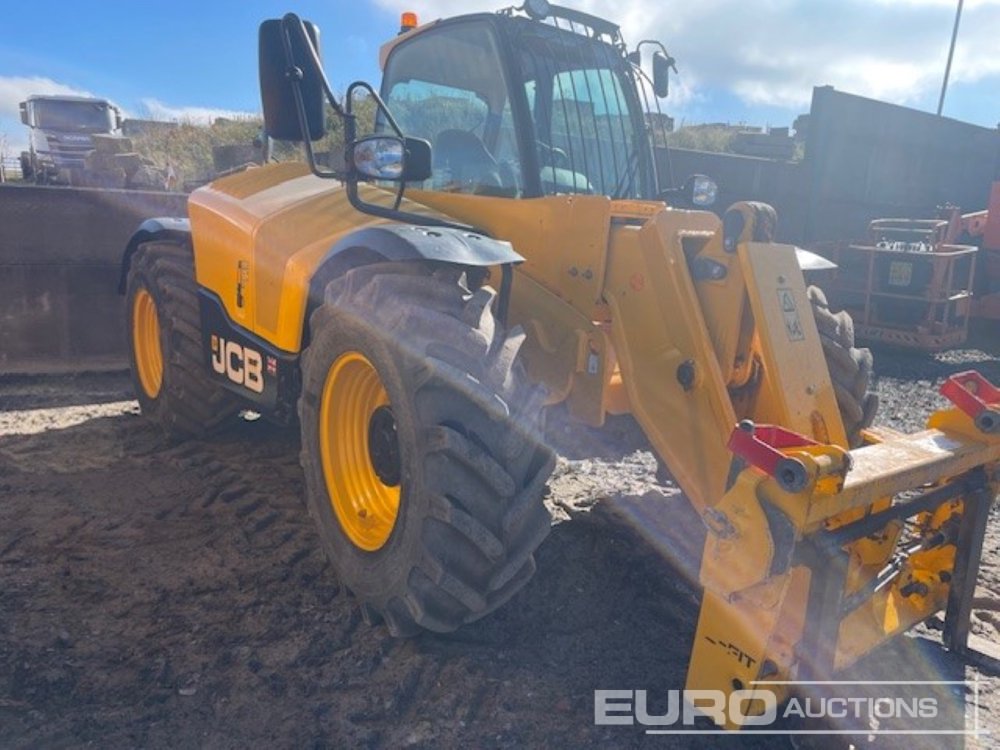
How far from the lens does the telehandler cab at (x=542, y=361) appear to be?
231 centimetres

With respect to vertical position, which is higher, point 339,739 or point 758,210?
point 758,210

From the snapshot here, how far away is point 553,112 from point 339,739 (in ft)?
8.41

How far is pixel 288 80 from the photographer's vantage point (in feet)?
9.33

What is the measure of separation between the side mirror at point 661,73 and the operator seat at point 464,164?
1.15 meters

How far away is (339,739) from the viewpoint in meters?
2.31

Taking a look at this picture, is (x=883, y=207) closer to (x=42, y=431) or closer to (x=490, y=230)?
(x=490, y=230)

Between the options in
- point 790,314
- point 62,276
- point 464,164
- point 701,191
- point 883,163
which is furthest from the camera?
point 883,163

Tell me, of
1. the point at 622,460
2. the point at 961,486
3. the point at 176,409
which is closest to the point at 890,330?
the point at 622,460

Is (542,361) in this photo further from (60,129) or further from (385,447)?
(60,129)

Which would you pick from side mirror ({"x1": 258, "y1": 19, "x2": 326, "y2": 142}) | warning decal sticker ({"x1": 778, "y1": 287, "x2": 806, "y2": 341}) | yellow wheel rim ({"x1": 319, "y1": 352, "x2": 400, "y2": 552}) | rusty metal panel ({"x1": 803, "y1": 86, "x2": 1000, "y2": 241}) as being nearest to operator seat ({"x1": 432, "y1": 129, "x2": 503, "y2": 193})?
side mirror ({"x1": 258, "y1": 19, "x2": 326, "y2": 142})

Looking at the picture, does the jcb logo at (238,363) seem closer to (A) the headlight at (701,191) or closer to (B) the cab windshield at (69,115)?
(A) the headlight at (701,191)

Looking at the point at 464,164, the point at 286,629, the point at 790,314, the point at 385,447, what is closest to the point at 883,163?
the point at 464,164

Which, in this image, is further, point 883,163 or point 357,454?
point 883,163

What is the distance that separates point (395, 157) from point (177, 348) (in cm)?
207
